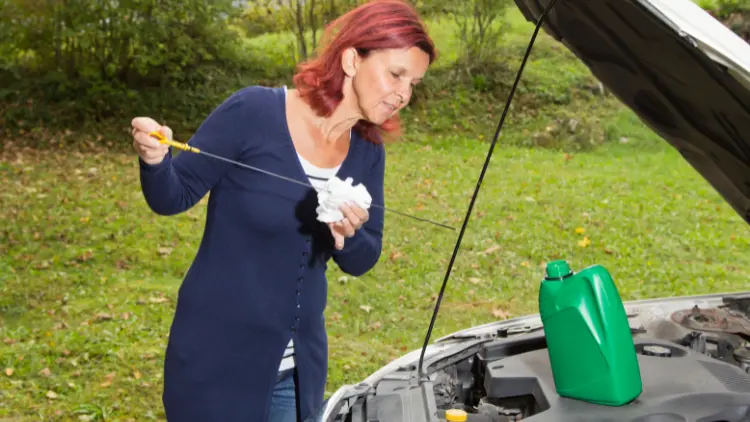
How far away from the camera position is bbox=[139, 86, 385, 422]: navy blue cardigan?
1.71 meters

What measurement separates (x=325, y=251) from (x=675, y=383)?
84cm

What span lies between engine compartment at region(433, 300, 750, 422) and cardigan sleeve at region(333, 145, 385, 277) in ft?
1.06

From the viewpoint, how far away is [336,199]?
1604mm

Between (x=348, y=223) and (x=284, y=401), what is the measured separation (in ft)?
1.67

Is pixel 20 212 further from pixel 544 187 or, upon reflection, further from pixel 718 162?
pixel 718 162

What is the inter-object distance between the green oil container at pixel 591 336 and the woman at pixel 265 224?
46 centimetres

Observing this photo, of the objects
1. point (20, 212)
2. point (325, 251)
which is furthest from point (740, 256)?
point (20, 212)

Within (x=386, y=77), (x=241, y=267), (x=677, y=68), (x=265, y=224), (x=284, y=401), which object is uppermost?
(x=677, y=68)

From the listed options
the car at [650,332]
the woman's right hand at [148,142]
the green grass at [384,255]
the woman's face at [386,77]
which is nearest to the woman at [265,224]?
the woman's face at [386,77]

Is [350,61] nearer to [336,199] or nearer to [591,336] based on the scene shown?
[336,199]

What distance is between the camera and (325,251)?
1.84 metres

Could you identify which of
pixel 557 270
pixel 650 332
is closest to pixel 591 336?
pixel 557 270

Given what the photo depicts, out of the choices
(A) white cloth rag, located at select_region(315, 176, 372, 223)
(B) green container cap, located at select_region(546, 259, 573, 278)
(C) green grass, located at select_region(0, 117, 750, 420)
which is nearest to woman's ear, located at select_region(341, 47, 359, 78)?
(A) white cloth rag, located at select_region(315, 176, 372, 223)

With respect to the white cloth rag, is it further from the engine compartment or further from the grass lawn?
the grass lawn
